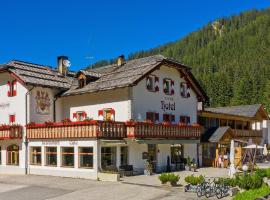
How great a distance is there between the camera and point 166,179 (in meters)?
25.8

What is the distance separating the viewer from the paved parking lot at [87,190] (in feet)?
75.8

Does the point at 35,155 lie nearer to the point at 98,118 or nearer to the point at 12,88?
the point at 98,118

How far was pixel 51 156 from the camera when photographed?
3419 centimetres

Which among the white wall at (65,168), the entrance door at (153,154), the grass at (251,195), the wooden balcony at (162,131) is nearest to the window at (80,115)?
the white wall at (65,168)

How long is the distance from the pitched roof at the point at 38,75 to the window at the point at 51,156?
221 inches

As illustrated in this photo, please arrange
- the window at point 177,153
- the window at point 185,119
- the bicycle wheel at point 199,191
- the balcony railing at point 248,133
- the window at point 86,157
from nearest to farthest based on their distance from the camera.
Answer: the bicycle wheel at point 199,191 < the window at point 86,157 < the window at point 177,153 < the window at point 185,119 < the balcony railing at point 248,133

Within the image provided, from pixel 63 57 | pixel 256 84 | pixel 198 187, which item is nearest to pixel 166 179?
pixel 198 187

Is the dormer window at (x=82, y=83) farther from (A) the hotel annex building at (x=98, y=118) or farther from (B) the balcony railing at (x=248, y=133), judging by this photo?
(B) the balcony railing at (x=248, y=133)

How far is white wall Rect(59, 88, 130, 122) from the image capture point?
34.1 meters

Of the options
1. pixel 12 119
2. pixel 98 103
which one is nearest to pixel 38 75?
pixel 12 119

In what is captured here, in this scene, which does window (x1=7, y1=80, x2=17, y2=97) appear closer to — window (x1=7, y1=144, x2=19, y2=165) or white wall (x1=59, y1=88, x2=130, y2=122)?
white wall (x1=59, y1=88, x2=130, y2=122)

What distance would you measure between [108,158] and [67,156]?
10.2 ft

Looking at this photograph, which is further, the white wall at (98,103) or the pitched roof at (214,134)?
the pitched roof at (214,134)

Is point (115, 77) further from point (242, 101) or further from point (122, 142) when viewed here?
point (242, 101)
